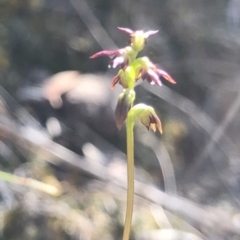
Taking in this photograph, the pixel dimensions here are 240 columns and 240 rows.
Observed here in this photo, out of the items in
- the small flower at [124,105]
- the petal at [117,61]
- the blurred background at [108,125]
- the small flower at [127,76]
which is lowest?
the small flower at [124,105]

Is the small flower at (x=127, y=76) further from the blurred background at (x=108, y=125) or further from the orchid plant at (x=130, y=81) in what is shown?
the blurred background at (x=108, y=125)

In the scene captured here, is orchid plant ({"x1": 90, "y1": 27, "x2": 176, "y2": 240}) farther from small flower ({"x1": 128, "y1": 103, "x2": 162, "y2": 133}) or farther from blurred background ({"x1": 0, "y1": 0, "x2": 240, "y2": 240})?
blurred background ({"x1": 0, "y1": 0, "x2": 240, "y2": 240})

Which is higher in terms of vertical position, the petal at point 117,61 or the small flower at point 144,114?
the petal at point 117,61

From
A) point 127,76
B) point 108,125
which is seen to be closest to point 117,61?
point 127,76

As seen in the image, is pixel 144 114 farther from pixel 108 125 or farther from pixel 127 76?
pixel 108 125

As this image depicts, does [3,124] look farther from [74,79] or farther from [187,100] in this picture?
[187,100]

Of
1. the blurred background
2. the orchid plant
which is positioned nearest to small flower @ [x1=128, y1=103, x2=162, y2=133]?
the orchid plant

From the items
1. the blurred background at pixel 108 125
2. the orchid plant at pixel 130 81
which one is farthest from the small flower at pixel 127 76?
the blurred background at pixel 108 125

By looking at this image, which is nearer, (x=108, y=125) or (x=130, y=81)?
(x=130, y=81)

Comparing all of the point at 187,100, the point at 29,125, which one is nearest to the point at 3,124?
the point at 29,125
